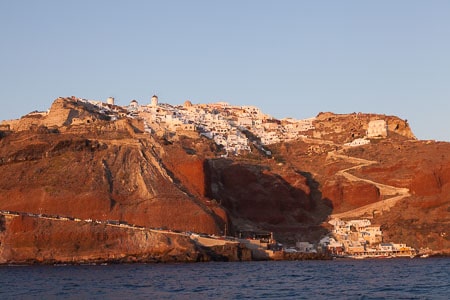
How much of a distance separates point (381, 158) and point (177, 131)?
41023 millimetres

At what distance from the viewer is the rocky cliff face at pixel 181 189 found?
88.9m

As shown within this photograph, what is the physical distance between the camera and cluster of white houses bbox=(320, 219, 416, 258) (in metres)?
107

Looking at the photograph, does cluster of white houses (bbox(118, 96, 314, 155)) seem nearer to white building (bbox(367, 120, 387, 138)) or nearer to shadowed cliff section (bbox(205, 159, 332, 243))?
white building (bbox(367, 120, 387, 138))

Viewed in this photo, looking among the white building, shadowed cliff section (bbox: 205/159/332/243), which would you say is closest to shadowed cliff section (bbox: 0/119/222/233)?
shadowed cliff section (bbox: 205/159/332/243)

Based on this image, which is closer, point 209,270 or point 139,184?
point 209,270

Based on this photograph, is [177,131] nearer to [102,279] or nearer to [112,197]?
[112,197]

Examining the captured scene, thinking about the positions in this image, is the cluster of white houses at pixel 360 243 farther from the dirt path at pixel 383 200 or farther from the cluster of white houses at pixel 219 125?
the cluster of white houses at pixel 219 125

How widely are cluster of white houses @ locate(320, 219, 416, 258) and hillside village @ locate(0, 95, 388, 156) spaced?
3885 centimetres

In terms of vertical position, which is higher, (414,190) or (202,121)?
(202,121)

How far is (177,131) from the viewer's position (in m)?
153

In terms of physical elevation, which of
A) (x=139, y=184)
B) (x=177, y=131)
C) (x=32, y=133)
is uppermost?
(x=177, y=131)

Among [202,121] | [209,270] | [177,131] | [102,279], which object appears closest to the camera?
[102,279]

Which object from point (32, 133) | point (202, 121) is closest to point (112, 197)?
point (32, 133)

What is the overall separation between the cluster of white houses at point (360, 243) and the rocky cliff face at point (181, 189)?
3.05 meters
